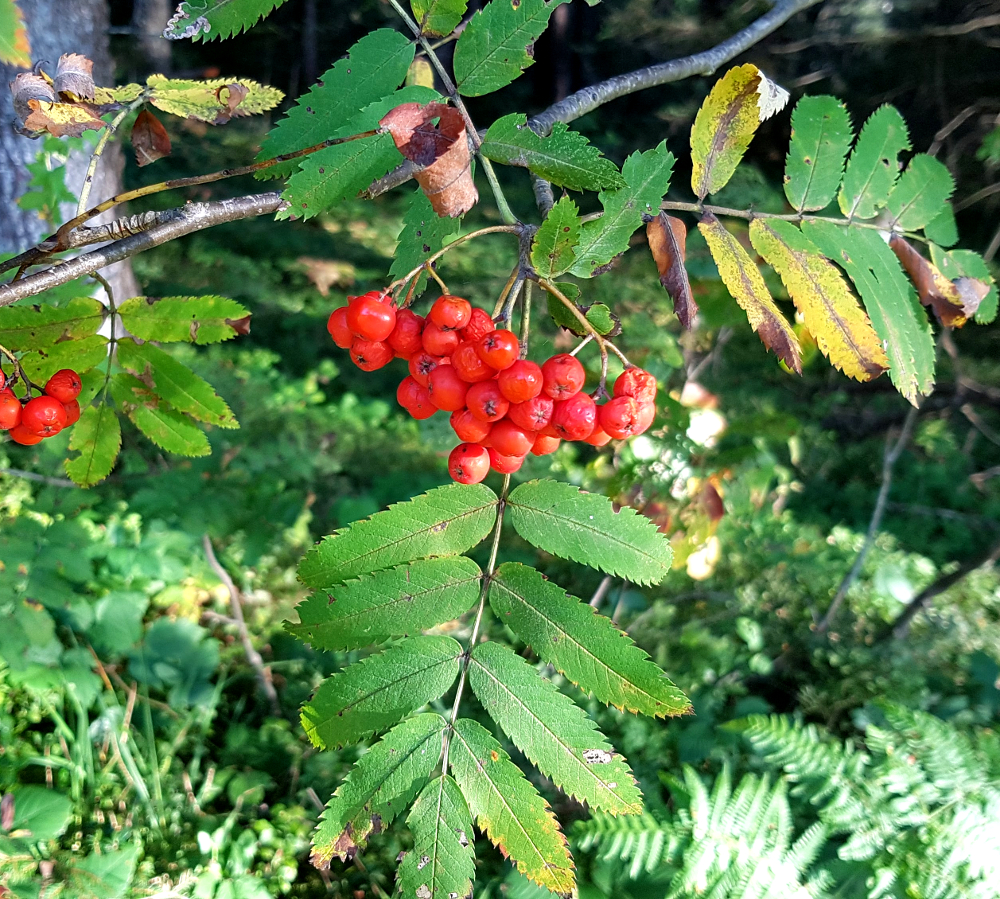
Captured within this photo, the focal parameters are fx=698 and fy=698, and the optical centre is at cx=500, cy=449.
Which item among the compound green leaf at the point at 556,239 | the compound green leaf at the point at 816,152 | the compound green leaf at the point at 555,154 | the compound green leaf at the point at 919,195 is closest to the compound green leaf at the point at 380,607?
the compound green leaf at the point at 556,239

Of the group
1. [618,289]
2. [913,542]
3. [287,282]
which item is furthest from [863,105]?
[287,282]

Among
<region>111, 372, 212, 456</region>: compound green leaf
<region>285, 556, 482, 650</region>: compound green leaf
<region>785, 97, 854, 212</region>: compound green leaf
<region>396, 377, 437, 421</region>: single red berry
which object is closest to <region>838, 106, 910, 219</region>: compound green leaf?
<region>785, 97, 854, 212</region>: compound green leaf

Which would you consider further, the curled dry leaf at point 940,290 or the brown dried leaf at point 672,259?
the curled dry leaf at point 940,290

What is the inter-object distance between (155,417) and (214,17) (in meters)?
0.65

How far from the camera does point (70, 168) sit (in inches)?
105

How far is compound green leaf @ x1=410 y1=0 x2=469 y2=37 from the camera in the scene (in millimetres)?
953

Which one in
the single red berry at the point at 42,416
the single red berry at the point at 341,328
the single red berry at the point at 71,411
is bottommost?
the single red berry at the point at 71,411

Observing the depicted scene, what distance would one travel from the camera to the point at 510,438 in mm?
934

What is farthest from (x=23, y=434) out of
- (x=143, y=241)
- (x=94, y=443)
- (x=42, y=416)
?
(x=143, y=241)

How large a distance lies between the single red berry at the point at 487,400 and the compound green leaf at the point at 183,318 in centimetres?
55

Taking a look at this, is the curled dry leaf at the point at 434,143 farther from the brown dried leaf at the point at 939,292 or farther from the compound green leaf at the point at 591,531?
the brown dried leaf at the point at 939,292

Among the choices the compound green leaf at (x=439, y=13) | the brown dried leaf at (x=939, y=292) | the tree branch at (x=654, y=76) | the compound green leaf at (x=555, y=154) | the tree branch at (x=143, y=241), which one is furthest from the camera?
the brown dried leaf at (x=939, y=292)

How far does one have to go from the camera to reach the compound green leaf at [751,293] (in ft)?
3.10

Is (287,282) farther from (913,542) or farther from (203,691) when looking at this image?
(913,542)
